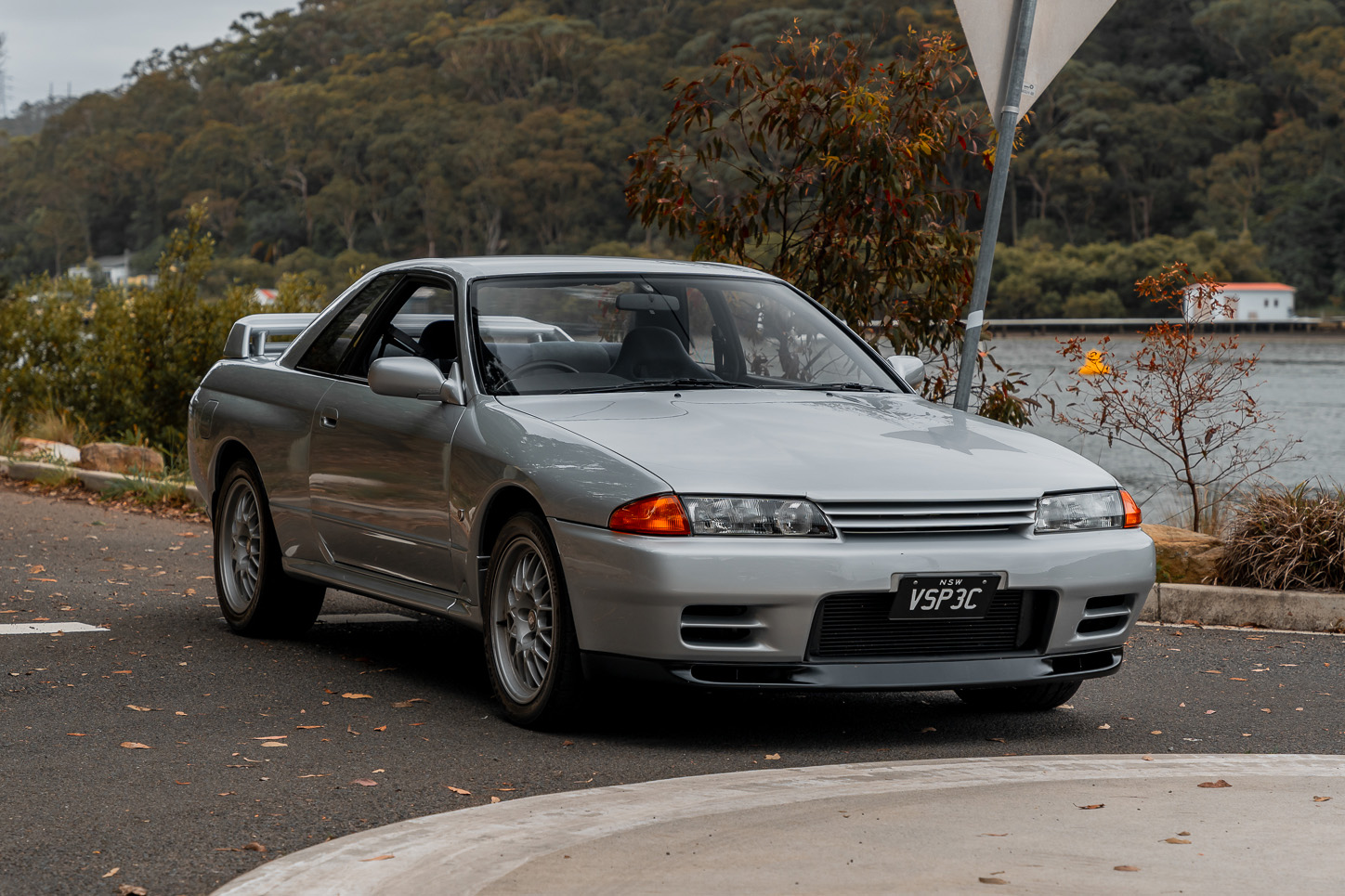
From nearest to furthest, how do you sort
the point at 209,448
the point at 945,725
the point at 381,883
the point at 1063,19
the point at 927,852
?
the point at 381,883, the point at 927,852, the point at 945,725, the point at 1063,19, the point at 209,448

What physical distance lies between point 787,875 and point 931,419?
259 centimetres

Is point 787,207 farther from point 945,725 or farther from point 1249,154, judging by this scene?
point 1249,154

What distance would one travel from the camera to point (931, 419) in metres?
6.28

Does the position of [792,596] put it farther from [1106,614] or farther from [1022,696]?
[1022,696]

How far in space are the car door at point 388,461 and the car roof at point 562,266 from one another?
9 cm

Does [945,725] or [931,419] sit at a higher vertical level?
[931,419]

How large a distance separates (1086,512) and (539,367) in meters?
2.01

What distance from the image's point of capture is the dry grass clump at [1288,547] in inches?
344

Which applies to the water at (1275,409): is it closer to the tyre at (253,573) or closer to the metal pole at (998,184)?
the metal pole at (998,184)

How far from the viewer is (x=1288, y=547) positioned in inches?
346

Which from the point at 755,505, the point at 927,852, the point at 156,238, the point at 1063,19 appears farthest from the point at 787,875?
the point at 156,238

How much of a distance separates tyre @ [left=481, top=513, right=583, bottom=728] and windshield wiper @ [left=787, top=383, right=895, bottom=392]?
1396 millimetres

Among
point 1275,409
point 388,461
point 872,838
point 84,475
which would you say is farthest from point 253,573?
point 1275,409

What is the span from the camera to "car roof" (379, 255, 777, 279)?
6789mm
